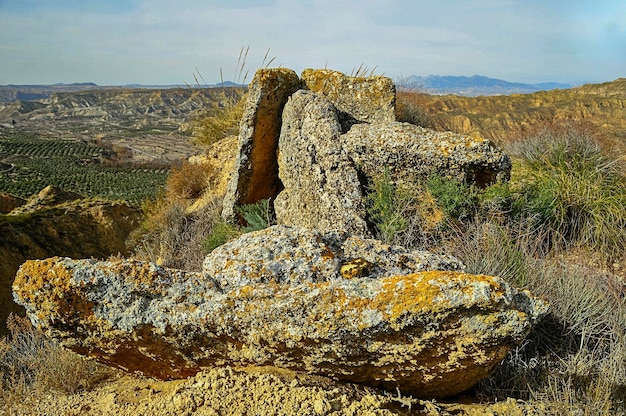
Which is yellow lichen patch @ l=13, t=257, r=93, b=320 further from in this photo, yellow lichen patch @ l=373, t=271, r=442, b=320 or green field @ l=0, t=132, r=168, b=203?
green field @ l=0, t=132, r=168, b=203

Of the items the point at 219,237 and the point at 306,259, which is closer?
the point at 306,259

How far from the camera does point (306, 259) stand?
301 centimetres

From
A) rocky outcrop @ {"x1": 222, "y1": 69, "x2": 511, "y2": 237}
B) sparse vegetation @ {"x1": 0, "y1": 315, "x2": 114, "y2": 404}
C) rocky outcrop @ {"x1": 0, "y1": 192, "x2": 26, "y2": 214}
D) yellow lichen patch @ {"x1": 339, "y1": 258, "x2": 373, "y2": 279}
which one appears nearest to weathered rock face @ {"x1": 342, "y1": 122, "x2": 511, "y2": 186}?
rocky outcrop @ {"x1": 222, "y1": 69, "x2": 511, "y2": 237}

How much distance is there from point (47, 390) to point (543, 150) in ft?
19.9

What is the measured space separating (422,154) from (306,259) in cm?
228

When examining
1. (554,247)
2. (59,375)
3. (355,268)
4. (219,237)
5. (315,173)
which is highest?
(315,173)

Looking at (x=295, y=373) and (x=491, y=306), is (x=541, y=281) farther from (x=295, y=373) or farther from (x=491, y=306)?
(x=295, y=373)

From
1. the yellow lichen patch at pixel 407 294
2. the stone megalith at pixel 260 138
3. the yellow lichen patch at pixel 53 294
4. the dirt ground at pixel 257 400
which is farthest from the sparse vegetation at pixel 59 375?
the stone megalith at pixel 260 138

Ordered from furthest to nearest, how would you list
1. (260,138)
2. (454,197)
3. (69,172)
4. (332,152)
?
(69,172) < (260,138) < (332,152) < (454,197)

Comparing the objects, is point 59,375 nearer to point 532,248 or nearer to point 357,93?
point 532,248

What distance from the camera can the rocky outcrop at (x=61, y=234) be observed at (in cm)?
805

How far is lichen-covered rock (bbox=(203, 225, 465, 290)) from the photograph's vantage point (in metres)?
2.93

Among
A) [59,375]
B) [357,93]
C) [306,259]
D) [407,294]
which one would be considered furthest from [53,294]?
[357,93]

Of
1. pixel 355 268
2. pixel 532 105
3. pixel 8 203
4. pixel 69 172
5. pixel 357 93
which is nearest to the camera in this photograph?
pixel 355 268
